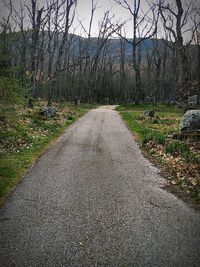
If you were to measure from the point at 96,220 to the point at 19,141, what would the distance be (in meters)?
8.03

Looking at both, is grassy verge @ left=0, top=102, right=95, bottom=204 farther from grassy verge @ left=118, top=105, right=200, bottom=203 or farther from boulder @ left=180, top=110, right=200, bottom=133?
boulder @ left=180, top=110, right=200, bottom=133

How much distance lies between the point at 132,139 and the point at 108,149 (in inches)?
116

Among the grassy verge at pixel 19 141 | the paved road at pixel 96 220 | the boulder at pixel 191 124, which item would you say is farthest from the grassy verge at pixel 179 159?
the grassy verge at pixel 19 141

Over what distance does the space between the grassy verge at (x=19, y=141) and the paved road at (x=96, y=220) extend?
0.47 m

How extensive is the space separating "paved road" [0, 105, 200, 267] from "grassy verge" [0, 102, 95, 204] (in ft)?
1.54

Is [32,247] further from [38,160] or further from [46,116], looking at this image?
[46,116]

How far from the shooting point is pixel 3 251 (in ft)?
17.2

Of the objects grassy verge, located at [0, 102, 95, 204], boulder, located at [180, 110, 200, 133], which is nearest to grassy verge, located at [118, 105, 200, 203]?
boulder, located at [180, 110, 200, 133]

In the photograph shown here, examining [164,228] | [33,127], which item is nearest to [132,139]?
[33,127]

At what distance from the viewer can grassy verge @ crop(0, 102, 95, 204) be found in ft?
30.8

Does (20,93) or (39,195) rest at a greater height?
(20,93)

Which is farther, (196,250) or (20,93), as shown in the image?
(20,93)

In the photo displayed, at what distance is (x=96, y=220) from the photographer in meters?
6.55

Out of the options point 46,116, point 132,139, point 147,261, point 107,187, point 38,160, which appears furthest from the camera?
point 46,116
